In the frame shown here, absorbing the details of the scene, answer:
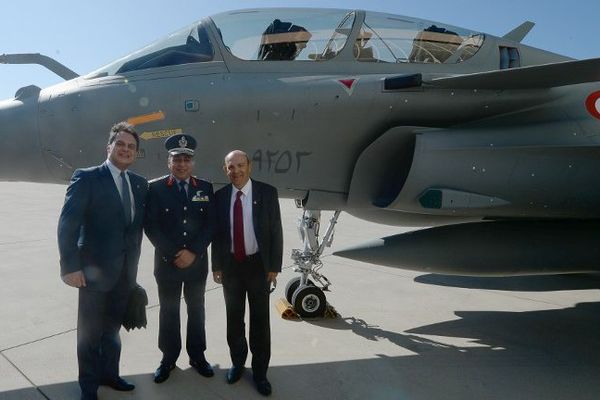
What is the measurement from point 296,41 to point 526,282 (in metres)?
4.08

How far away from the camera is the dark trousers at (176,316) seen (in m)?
3.02

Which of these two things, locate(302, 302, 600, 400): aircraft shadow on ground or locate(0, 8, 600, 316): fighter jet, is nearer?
locate(302, 302, 600, 400): aircraft shadow on ground

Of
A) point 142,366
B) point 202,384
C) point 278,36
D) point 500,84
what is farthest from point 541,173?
point 142,366

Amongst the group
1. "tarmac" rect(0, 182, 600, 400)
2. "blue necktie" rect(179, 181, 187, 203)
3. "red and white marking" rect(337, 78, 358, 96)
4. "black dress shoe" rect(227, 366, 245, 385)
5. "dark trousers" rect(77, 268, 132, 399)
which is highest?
"red and white marking" rect(337, 78, 358, 96)

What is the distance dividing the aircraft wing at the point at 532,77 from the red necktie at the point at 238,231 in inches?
71.7

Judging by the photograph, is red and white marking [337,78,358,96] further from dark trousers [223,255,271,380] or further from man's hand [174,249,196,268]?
man's hand [174,249,196,268]

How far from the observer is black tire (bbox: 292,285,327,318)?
449cm

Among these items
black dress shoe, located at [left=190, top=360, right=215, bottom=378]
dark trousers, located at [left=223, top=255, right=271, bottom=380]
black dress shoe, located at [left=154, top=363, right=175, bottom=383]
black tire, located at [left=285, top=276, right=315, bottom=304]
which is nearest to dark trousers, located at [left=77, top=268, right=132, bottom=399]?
black dress shoe, located at [left=154, top=363, right=175, bottom=383]

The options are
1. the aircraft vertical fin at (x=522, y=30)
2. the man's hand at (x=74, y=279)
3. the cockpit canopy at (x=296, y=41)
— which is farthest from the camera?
the aircraft vertical fin at (x=522, y=30)

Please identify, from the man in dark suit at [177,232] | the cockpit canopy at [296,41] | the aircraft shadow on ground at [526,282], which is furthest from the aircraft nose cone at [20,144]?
the aircraft shadow on ground at [526,282]

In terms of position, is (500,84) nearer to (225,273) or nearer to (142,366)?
(225,273)

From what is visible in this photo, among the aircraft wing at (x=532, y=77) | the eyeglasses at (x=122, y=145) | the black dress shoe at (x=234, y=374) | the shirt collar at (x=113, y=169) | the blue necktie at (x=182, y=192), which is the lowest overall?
the black dress shoe at (x=234, y=374)

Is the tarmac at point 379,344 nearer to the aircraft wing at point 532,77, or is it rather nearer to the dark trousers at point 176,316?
the dark trousers at point 176,316

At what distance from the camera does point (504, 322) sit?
15.0ft
